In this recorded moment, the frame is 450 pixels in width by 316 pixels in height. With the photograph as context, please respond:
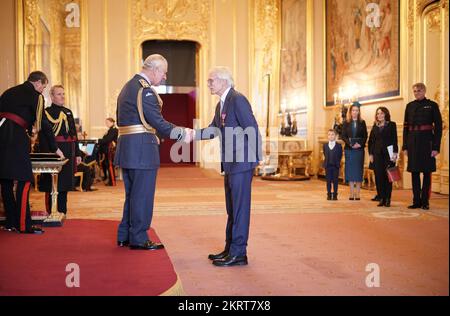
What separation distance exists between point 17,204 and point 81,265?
1709 mm

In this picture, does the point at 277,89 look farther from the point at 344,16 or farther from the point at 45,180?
the point at 45,180

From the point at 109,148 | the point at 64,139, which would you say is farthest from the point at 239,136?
the point at 109,148

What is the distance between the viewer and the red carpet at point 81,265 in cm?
327

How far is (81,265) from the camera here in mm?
3969

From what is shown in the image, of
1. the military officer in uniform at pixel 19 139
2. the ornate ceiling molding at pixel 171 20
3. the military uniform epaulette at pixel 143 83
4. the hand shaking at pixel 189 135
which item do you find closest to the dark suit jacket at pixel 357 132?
the hand shaking at pixel 189 135

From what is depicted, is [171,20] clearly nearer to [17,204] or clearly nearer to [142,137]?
[17,204]

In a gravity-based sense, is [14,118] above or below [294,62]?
below

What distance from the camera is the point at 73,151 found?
635cm

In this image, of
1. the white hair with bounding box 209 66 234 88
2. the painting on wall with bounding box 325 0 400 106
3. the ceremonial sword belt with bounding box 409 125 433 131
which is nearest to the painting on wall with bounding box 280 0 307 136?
the painting on wall with bounding box 325 0 400 106

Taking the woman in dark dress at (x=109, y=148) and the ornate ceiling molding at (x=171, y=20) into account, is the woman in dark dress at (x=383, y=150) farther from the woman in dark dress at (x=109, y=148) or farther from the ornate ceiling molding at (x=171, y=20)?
the ornate ceiling molding at (x=171, y=20)

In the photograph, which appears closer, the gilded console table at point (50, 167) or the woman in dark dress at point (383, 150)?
the gilded console table at point (50, 167)

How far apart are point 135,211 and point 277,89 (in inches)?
483

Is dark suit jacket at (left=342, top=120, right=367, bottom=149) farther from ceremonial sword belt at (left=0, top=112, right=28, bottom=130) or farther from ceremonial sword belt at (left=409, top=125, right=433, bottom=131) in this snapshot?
ceremonial sword belt at (left=0, top=112, right=28, bottom=130)

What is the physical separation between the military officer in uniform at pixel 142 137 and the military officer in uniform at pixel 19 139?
3.62ft
